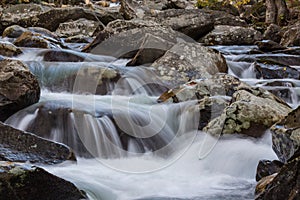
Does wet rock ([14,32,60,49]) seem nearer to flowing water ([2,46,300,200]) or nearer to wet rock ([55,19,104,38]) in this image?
flowing water ([2,46,300,200])

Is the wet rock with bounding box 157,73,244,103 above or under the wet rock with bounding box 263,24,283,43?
above

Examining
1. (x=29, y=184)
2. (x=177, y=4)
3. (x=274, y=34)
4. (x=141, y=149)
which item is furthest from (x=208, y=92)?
(x=177, y=4)

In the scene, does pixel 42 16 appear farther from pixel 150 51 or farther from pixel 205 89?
pixel 205 89

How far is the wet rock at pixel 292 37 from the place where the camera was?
11.6m

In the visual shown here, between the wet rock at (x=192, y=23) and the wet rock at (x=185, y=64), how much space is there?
4812 mm

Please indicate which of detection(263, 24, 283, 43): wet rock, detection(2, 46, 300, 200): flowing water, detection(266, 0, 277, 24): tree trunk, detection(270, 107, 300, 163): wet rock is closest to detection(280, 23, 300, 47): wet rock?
detection(263, 24, 283, 43): wet rock

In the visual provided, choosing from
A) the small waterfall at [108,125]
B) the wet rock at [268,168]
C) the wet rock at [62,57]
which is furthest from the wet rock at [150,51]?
the wet rock at [268,168]

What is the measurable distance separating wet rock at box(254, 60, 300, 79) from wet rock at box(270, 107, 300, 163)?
456cm

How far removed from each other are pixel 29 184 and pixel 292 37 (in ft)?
35.5

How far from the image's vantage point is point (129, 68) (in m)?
7.26

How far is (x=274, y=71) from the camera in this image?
7836mm

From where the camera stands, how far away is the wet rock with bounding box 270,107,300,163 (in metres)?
3.11

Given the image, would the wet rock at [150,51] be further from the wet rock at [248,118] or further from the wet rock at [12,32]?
the wet rock at [12,32]

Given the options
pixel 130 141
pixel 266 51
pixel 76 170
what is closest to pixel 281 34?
pixel 266 51
